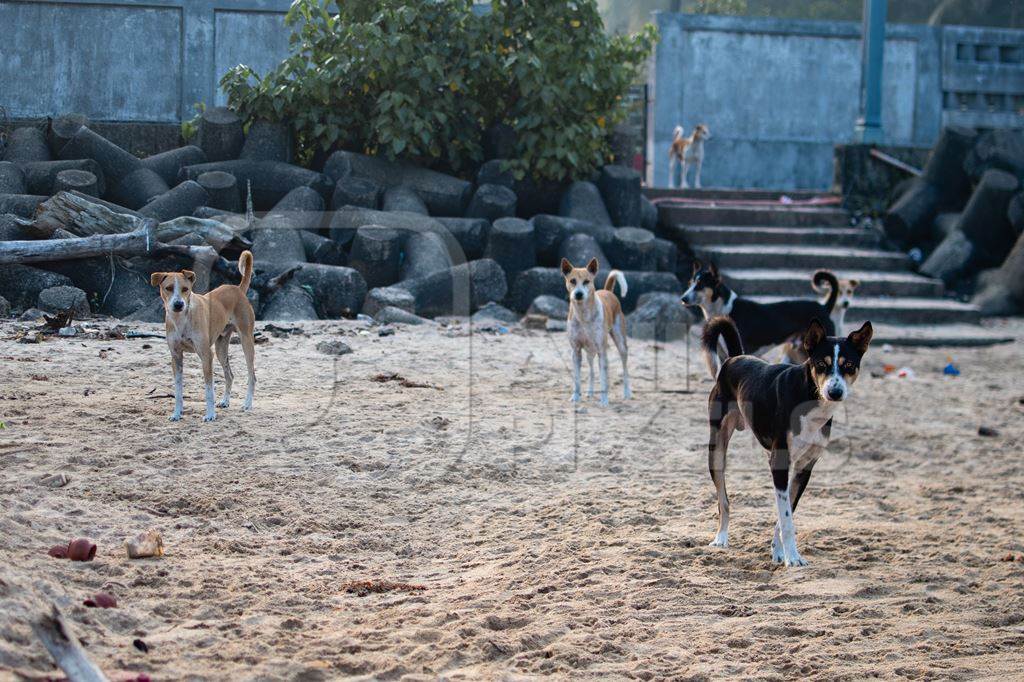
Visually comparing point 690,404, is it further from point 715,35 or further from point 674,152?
point 715,35

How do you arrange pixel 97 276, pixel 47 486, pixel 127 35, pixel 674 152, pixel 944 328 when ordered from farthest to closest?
pixel 674 152, pixel 127 35, pixel 944 328, pixel 97 276, pixel 47 486

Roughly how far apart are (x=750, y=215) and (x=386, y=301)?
704cm

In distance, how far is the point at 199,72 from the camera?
16094mm

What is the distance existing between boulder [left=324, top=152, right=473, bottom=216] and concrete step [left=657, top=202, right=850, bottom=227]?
3.46 metres

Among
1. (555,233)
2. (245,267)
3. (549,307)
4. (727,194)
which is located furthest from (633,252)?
(245,267)

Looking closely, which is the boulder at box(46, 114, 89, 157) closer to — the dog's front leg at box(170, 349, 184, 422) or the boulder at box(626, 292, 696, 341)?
the dog's front leg at box(170, 349, 184, 422)

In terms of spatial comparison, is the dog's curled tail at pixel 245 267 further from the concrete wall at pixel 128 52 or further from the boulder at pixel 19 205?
the concrete wall at pixel 128 52

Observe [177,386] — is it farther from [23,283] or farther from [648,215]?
[648,215]

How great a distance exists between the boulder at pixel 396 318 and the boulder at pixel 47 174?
3.89m

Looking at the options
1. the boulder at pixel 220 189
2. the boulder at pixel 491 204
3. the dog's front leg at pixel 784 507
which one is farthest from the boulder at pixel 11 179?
the dog's front leg at pixel 784 507

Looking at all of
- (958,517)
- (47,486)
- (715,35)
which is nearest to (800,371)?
(958,517)

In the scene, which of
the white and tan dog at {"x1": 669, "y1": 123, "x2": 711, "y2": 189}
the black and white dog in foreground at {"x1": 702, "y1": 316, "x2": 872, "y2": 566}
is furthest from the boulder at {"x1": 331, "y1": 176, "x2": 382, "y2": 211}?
the black and white dog in foreground at {"x1": 702, "y1": 316, "x2": 872, "y2": 566}

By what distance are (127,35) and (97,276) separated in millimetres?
6510

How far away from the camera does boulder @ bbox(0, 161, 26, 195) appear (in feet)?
39.5
